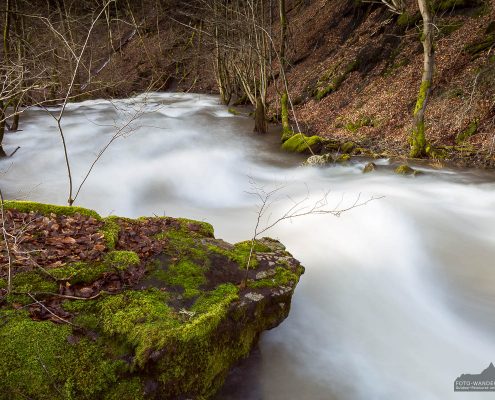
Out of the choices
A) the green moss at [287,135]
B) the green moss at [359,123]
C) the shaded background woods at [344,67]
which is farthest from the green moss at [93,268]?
the green moss at [359,123]

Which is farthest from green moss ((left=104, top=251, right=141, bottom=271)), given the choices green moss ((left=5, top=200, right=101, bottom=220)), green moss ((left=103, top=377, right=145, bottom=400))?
green moss ((left=103, top=377, right=145, bottom=400))

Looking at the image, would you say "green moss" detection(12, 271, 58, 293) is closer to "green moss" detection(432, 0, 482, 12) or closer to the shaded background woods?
the shaded background woods

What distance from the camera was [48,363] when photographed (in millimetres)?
2818

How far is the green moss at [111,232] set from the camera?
4.10 metres

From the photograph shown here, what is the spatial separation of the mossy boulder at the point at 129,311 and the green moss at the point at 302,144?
26.1ft

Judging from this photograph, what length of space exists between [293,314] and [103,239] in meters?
2.55

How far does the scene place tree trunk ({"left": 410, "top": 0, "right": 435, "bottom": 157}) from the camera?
28.9ft

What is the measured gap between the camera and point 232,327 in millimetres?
3734

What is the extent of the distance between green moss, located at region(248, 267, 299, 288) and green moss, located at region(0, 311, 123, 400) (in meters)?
1.71

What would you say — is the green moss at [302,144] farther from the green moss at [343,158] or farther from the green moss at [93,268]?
the green moss at [93,268]

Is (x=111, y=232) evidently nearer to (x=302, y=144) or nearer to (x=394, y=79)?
(x=302, y=144)

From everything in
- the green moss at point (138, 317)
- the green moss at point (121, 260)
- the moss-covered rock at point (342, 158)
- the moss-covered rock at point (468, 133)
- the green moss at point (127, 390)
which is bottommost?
the moss-covered rock at point (342, 158)

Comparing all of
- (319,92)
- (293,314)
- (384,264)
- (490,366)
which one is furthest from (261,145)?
(490,366)

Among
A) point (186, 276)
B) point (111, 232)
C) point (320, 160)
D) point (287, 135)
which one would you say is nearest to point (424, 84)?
point (320, 160)
